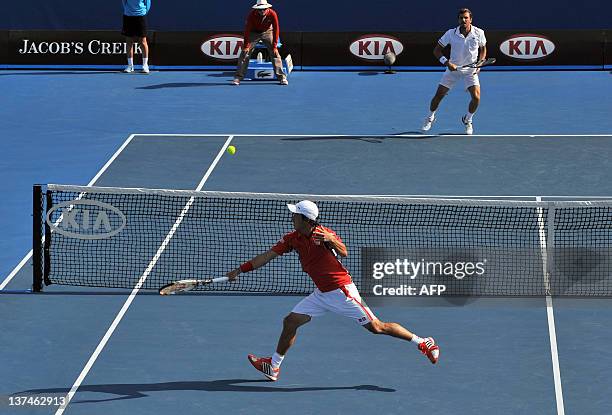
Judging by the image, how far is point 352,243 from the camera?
1597 cm

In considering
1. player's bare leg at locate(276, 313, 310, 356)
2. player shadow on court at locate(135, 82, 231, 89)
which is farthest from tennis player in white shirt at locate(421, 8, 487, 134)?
player's bare leg at locate(276, 313, 310, 356)

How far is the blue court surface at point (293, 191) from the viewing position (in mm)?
11672

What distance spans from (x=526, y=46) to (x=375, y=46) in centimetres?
364

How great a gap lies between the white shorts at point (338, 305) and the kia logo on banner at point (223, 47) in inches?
719

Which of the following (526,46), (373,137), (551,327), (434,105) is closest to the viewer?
(551,327)

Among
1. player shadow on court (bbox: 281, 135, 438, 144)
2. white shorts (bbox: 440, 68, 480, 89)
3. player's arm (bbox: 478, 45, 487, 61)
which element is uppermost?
player's arm (bbox: 478, 45, 487, 61)

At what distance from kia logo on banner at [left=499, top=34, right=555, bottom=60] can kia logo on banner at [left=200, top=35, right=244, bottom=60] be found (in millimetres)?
6426

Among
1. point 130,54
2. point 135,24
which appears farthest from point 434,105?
point 130,54

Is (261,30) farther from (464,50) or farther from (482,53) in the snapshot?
(482,53)

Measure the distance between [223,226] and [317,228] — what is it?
5.28m

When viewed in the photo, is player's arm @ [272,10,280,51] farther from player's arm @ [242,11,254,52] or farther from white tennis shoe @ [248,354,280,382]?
white tennis shoe @ [248,354,280,382]

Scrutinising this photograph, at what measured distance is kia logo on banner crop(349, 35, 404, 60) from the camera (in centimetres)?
2922

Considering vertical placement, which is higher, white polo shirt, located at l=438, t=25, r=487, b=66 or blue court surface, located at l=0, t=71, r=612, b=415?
white polo shirt, located at l=438, t=25, r=487, b=66

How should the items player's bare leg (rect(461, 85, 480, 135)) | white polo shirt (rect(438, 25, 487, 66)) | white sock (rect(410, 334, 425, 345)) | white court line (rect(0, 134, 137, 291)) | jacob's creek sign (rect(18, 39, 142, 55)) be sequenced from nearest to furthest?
white sock (rect(410, 334, 425, 345)), white court line (rect(0, 134, 137, 291)), white polo shirt (rect(438, 25, 487, 66)), player's bare leg (rect(461, 85, 480, 135)), jacob's creek sign (rect(18, 39, 142, 55))
